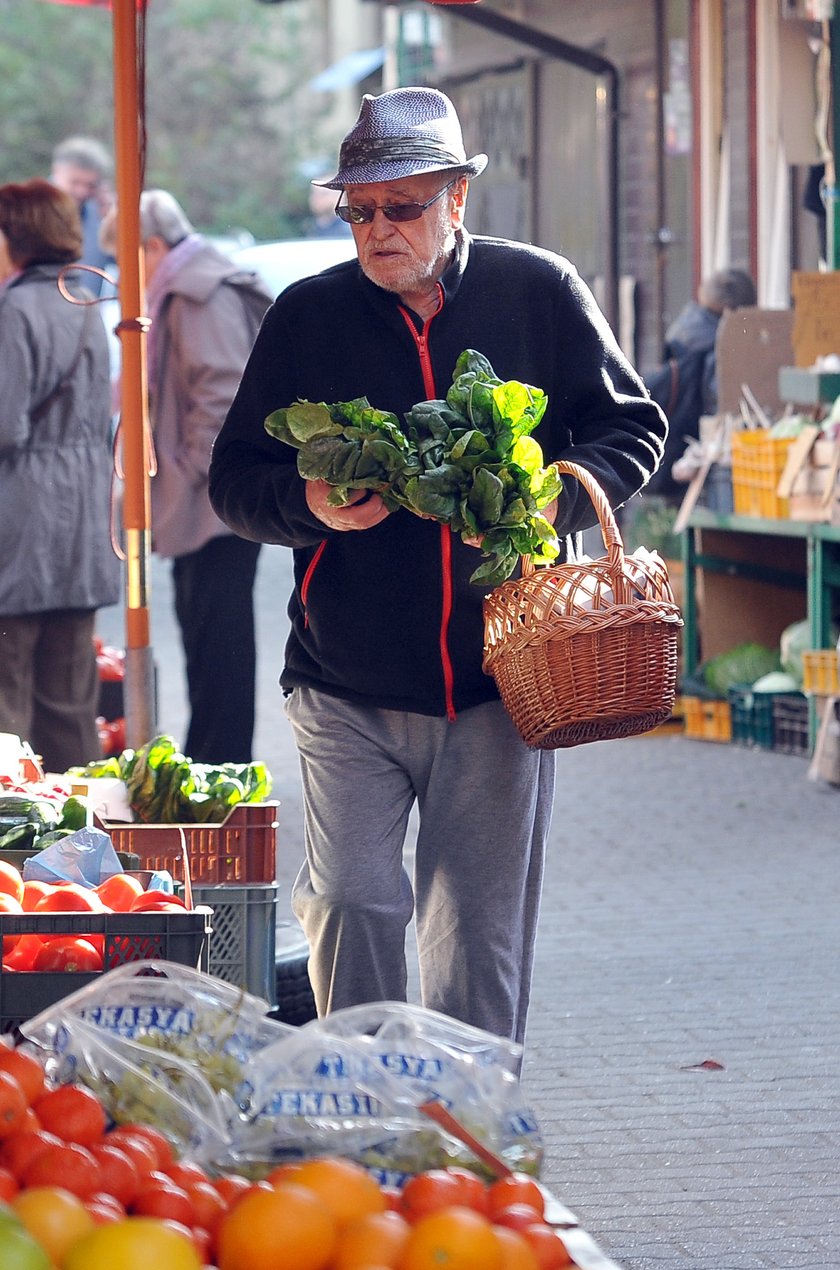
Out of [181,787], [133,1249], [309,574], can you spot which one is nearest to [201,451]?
[181,787]

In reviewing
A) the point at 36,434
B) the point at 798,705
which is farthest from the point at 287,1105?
the point at 798,705

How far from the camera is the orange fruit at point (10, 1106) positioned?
2482 millimetres

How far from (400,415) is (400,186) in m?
0.41

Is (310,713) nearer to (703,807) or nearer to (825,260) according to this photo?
(703,807)

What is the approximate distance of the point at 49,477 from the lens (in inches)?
294

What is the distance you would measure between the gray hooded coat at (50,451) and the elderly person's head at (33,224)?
0.17 ft

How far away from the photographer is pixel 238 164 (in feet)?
128

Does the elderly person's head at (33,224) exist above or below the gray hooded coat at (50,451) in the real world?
above

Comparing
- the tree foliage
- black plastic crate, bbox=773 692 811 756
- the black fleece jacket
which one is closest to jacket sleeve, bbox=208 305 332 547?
the black fleece jacket

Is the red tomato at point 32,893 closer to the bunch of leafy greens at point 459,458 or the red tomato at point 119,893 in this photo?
the red tomato at point 119,893

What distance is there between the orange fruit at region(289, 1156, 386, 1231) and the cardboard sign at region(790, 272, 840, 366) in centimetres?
777

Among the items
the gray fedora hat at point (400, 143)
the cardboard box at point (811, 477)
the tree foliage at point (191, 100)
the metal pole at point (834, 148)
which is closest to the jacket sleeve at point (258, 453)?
the gray fedora hat at point (400, 143)

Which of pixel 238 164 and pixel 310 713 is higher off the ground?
pixel 238 164

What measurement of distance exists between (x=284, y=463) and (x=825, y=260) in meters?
8.14
